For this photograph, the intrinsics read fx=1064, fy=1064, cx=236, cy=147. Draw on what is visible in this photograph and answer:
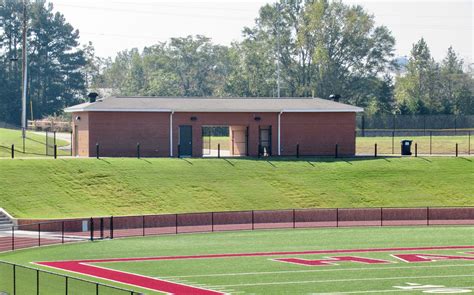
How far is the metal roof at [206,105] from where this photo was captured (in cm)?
7694

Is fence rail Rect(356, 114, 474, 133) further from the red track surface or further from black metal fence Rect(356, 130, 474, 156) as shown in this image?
the red track surface

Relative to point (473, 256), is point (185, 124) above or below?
above

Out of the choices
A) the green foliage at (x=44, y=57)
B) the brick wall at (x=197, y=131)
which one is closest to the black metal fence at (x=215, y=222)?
the brick wall at (x=197, y=131)

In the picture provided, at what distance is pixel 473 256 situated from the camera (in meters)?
44.8

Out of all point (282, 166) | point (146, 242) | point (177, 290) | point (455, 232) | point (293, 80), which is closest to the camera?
point (177, 290)

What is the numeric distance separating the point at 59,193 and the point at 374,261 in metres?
25.5

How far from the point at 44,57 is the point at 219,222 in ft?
312

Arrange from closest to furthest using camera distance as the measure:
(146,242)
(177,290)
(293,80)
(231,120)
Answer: (177,290) → (146,242) → (231,120) → (293,80)

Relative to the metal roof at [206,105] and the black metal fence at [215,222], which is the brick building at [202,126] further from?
the black metal fence at [215,222]

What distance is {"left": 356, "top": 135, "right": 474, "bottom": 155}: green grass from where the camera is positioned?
9775 centimetres

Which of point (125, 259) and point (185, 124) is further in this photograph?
point (185, 124)

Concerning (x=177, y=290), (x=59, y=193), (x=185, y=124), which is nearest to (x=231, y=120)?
(x=185, y=124)

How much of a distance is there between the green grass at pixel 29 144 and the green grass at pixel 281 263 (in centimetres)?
3026

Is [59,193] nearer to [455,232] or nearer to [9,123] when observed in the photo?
[455,232]
